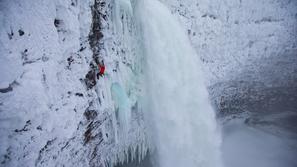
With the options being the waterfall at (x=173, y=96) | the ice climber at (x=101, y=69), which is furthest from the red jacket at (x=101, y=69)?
the waterfall at (x=173, y=96)

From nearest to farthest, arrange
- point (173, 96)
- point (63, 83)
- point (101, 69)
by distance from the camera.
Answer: point (63, 83), point (101, 69), point (173, 96)

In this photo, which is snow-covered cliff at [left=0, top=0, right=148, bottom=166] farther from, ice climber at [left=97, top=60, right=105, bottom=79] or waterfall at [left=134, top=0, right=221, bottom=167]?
waterfall at [left=134, top=0, right=221, bottom=167]

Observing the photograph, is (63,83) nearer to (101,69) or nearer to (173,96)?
(101,69)

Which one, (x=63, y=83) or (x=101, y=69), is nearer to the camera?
(x=63, y=83)

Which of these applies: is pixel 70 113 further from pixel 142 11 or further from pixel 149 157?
pixel 149 157

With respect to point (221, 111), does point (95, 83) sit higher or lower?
higher

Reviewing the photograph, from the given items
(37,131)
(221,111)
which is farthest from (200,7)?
(37,131)

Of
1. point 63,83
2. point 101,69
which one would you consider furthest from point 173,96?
point 63,83

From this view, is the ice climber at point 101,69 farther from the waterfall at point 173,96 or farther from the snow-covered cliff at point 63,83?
the waterfall at point 173,96
